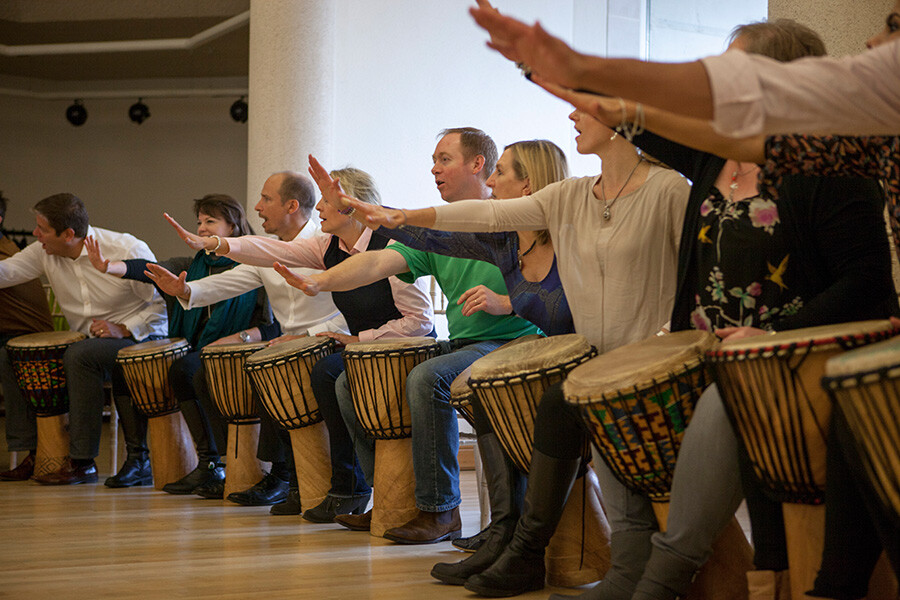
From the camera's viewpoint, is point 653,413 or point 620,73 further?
point 653,413

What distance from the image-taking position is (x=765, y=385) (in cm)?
157

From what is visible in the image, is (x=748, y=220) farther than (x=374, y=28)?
No

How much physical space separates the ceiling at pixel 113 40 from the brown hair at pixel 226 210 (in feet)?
13.8

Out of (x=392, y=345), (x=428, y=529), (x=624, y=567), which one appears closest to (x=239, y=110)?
(x=392, y=345)

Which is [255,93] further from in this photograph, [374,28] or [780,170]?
[780,170]

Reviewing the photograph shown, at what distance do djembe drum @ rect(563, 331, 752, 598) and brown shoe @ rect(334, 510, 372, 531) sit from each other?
1475 millimetres

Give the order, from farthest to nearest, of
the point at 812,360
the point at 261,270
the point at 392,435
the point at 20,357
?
the point at 20,357, the point at 261,270, the point at 392,435, the point at 812,360

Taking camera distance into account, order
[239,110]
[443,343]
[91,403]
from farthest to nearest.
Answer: [239,110]
[91,403]
[443,343]

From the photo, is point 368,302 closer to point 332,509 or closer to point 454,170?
point 454,170

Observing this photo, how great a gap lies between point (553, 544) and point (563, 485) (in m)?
0.29

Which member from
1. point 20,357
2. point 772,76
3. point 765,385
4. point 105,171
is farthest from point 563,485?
Answer: point 105,171

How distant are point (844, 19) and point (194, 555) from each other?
2.52m

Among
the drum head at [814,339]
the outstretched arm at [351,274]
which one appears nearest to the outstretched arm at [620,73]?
the drum head at [814,339]

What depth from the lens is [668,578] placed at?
1.79 meters
